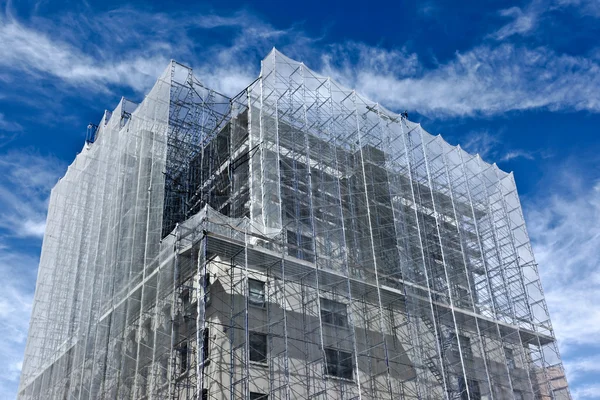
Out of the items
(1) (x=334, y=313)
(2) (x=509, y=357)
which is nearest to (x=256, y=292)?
(1) (x=334, y=313)

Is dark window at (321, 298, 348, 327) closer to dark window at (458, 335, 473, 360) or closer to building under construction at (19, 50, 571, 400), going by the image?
building under construction at (19, 50, 571, 400)

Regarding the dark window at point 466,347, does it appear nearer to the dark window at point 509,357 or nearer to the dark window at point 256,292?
the dark window at point 509,357

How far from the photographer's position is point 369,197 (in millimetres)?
28547

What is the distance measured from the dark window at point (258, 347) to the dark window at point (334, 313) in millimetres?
3233

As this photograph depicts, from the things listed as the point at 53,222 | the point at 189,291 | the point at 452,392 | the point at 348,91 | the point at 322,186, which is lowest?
the point at 452,392

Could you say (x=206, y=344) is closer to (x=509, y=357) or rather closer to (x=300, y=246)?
(x=300, y=246)

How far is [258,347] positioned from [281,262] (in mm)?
3277

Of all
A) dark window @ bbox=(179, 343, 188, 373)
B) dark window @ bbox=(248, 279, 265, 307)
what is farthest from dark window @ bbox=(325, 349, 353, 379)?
dark window @ bbox=(179, 343, 188, 373)

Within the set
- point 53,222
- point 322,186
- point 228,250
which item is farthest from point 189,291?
point 53,222

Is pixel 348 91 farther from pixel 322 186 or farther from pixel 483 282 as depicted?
pixel 483 282

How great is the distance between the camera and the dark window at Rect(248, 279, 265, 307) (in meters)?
22.7

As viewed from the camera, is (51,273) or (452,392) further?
(51,273)

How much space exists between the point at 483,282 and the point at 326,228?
10113mm

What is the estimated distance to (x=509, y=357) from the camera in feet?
97.3
